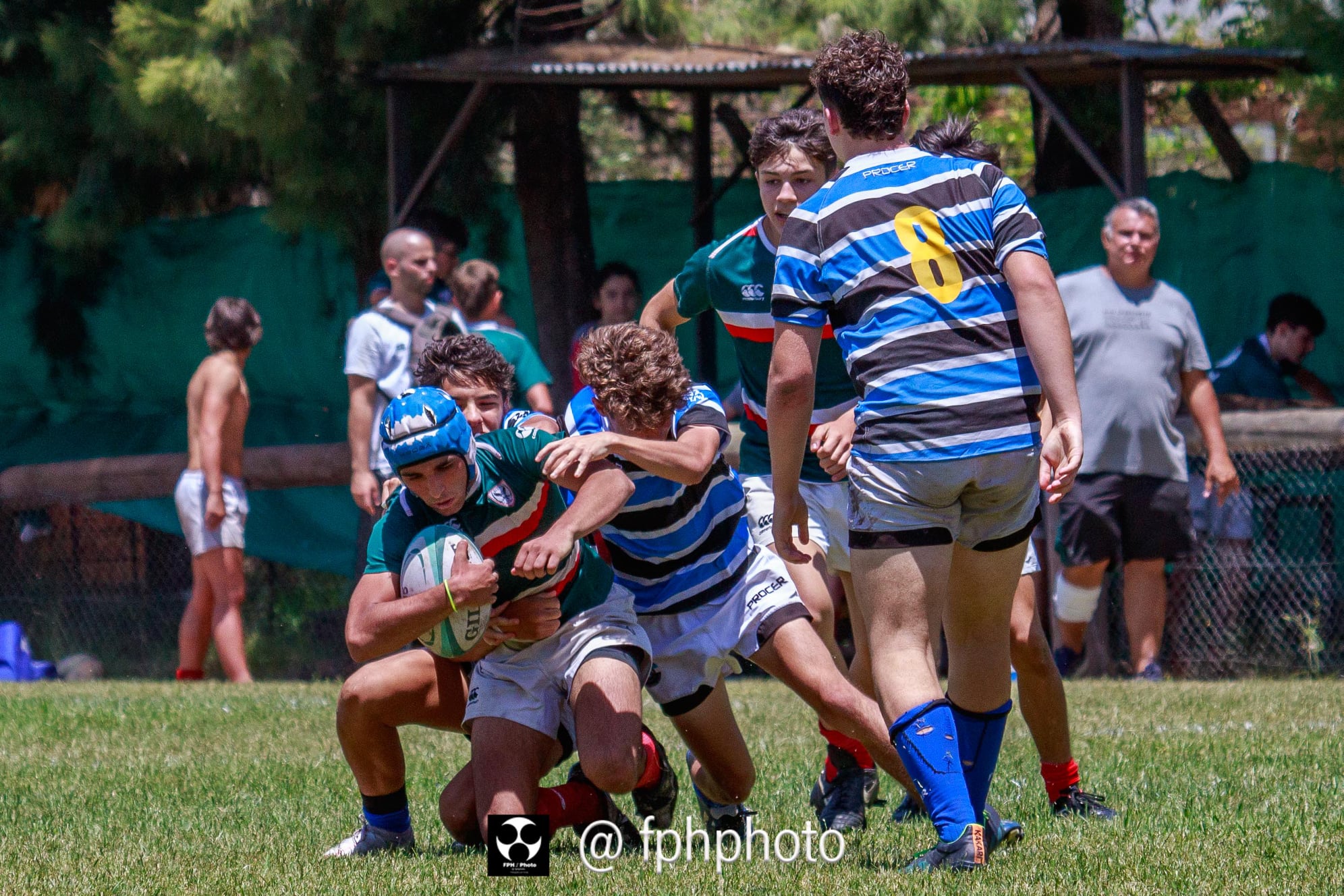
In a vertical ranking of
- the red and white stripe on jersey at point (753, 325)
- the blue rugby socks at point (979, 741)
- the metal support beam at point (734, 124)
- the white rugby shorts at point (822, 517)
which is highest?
the metal support beam at point (734, 124)

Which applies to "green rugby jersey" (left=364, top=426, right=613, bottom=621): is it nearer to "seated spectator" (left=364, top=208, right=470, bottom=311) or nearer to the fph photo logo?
the fph photo logo

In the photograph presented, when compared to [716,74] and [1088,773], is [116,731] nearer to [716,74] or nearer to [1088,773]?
[1088,773]

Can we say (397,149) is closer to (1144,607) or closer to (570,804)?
(1144,607)

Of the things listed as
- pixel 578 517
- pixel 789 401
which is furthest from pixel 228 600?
pixel 789 401

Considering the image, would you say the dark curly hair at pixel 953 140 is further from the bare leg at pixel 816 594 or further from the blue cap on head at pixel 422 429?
the blue cap on head at pixel 422 429

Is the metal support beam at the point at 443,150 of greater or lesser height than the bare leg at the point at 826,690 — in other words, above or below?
above

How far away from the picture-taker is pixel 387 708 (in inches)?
180

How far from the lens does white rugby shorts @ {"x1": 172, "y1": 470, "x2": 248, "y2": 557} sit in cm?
957

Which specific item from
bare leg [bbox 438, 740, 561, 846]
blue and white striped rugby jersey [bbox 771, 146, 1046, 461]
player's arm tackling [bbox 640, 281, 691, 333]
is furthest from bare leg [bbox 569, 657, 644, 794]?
player's arm tackling [bbox 640, 281, 691, 333]

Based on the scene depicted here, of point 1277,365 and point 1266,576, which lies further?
point 1277,365

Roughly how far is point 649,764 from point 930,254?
1.65m

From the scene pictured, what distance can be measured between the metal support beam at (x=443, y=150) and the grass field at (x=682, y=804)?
2.97 m

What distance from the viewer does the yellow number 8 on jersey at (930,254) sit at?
4.05m

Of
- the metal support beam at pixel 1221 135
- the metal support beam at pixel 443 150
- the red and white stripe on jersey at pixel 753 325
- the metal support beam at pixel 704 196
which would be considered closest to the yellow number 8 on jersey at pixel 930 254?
the red and white stripe on jersey at pixel 753 325
